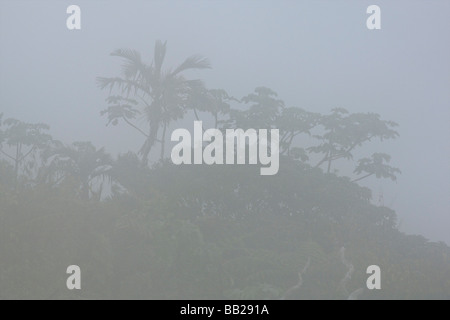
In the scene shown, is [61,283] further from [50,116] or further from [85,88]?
[85,88]

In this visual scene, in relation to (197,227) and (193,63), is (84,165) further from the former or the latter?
(197,227)

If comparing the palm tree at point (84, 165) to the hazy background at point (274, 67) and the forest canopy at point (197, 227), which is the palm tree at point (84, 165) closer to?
the forest canopy at point (197, 227)

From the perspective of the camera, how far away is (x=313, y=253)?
971 centimetres

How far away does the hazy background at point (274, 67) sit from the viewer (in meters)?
36.8

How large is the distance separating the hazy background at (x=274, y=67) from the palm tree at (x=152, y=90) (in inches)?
409

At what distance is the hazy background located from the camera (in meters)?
36.8

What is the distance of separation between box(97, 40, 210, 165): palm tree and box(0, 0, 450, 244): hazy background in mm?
10392

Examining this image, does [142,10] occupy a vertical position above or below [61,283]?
above

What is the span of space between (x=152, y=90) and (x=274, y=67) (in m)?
40.3

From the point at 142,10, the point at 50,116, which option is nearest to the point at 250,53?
the point at 142,10

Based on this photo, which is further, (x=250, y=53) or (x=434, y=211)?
(x=250, y=53)

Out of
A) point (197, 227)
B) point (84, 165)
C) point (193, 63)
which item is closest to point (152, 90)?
point (193, 63)

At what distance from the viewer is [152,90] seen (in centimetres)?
1527
